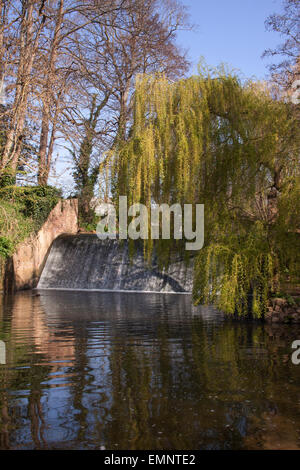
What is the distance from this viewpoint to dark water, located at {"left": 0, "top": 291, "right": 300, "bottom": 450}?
4094mm

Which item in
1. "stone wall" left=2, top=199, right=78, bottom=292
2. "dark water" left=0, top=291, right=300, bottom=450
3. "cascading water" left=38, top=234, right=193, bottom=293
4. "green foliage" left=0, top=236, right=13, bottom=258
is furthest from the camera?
"stone wall" left=2, top=199, right=78, bottom=292

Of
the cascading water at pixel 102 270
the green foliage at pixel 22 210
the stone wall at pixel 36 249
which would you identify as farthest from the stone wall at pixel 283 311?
the stone wall at pixel 36 249

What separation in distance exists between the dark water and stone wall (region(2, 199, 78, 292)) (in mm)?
9531

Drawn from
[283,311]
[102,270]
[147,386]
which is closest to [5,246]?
[102,270]

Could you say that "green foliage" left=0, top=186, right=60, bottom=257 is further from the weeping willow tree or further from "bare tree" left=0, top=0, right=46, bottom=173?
the weeping willow tree

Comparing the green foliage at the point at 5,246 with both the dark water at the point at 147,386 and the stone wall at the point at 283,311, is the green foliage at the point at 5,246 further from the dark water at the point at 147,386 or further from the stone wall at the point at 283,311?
the stone wall at the point at 283,311

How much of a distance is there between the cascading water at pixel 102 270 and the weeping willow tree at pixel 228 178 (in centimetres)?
819

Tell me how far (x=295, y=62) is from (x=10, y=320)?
13978 mm

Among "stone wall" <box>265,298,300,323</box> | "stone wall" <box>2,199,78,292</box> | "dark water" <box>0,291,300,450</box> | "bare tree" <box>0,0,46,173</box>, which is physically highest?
"bare tree" <box>0,0,46,173</box>

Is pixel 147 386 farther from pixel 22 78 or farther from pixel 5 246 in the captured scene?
pixel 5 246

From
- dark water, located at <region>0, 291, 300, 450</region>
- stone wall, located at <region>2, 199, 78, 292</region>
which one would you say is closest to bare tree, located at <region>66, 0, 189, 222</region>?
stone wall, located at <region>2, 199, 78, 292</region>

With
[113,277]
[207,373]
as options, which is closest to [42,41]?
[113,277]

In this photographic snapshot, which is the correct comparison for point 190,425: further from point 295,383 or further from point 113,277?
point 113,277

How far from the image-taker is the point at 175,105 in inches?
438
